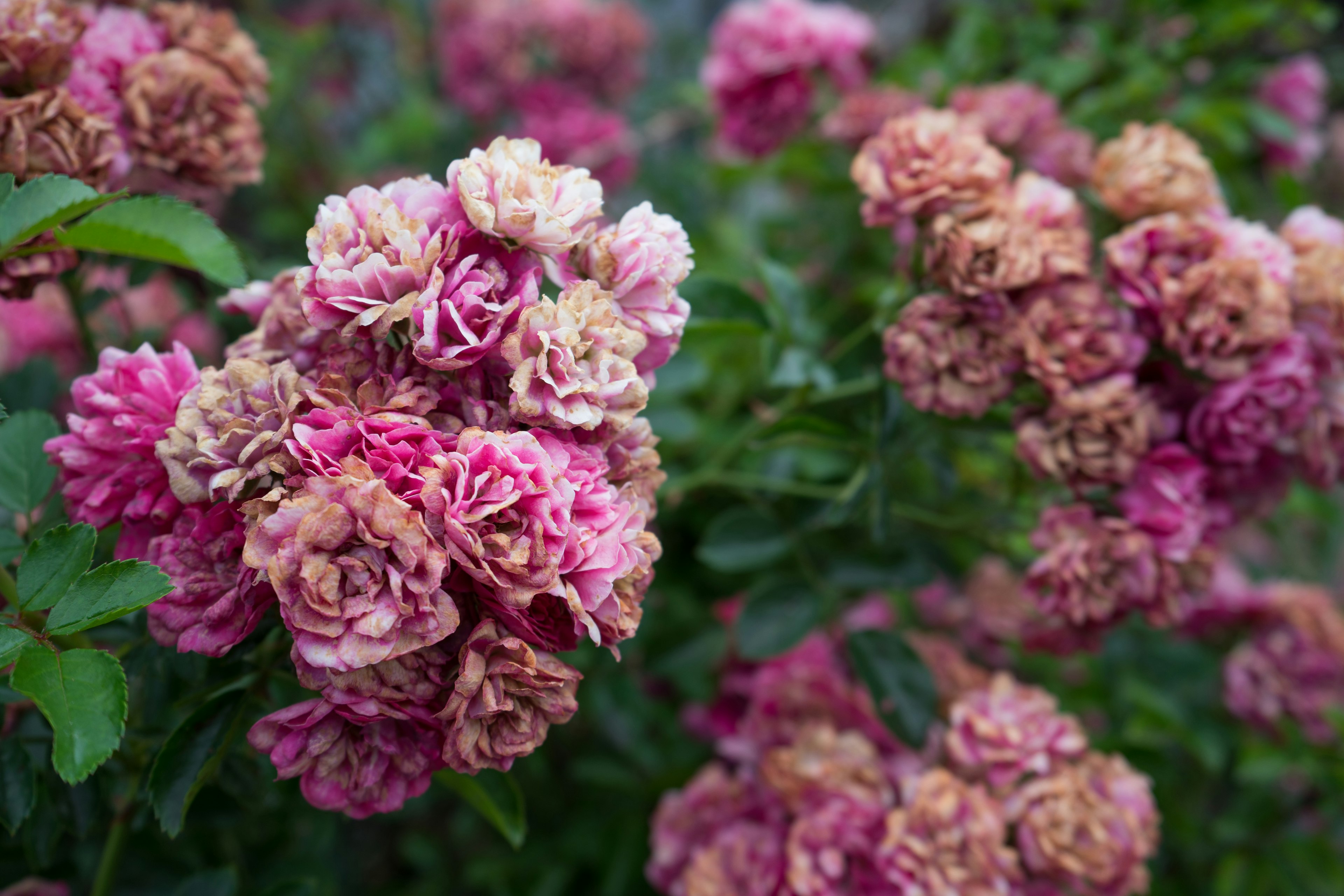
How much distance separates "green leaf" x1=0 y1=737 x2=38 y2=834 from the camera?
2.29ft

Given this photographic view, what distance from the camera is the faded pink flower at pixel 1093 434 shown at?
86 centimetres

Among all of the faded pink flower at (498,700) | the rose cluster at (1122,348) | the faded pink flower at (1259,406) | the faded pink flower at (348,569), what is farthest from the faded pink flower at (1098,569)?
the faded pink flower at (348,569)

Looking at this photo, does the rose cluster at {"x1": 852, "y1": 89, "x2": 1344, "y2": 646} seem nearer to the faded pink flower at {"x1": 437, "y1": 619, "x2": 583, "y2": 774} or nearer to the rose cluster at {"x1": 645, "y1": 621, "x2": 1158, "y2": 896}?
the rose cluster at {"x1": 645, "y1": 621, "x2": 1158, "y2": 896}

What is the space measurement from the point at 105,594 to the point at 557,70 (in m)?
1.79

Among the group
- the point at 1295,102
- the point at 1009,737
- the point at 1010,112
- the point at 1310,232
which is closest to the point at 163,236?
the point at 1009,737

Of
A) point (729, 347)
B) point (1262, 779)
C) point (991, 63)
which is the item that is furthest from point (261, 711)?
point (991, 63)

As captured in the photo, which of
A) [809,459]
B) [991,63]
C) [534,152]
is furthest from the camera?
[991,63]

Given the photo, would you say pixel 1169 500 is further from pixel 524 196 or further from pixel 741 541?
pixel 524 196

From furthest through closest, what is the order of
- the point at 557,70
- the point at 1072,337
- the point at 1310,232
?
the point at 557,70
the point at 1310,232
the point at 1072,337

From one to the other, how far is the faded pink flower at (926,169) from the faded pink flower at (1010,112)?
0.46m

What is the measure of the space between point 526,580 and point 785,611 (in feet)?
1.99

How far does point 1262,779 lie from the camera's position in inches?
55.4

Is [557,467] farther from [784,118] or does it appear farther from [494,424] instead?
[784,118]

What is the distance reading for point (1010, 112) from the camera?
4.56ft
